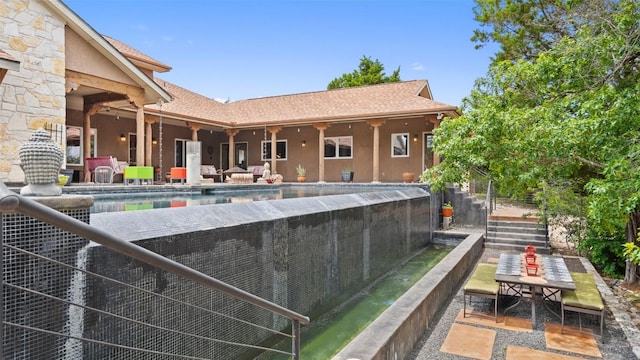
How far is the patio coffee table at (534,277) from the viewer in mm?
5324

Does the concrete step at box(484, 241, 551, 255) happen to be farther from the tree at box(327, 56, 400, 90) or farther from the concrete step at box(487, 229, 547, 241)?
the tree at box(327, 56, 400, 90)

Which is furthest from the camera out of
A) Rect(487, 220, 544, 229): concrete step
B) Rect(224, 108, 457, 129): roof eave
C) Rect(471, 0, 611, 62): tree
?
Rect(471, 0, 611, 62): tree

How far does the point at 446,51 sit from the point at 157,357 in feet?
107

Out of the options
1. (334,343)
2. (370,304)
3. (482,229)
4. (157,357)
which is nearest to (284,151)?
(482,229)

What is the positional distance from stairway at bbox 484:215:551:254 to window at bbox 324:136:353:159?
28.9ft

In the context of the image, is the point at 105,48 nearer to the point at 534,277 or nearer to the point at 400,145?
the point at 534,277

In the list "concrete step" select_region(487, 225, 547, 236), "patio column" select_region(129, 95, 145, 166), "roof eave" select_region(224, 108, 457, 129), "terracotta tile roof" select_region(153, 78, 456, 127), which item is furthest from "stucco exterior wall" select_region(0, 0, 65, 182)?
"concrete step" select_region(487, 225, 547, 236)

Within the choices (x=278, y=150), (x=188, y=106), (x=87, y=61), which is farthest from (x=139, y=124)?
(x=278, y=150)

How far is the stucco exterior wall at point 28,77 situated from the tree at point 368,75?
29.4 metres

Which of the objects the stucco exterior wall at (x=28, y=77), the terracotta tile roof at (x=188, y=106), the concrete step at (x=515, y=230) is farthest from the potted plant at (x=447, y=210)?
the stucco exterior wall at (x=28, y=77)

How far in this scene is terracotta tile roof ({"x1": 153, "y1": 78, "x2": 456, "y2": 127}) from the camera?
16.0m

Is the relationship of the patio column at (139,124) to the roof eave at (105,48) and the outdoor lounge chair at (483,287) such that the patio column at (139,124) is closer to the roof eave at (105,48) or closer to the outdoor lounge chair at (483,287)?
the roof eave at (105,48)

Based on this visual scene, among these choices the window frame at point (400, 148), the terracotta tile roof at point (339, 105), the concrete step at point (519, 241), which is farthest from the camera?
the window frame at point (400, 148)

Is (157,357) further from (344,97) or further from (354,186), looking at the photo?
(344,97)
